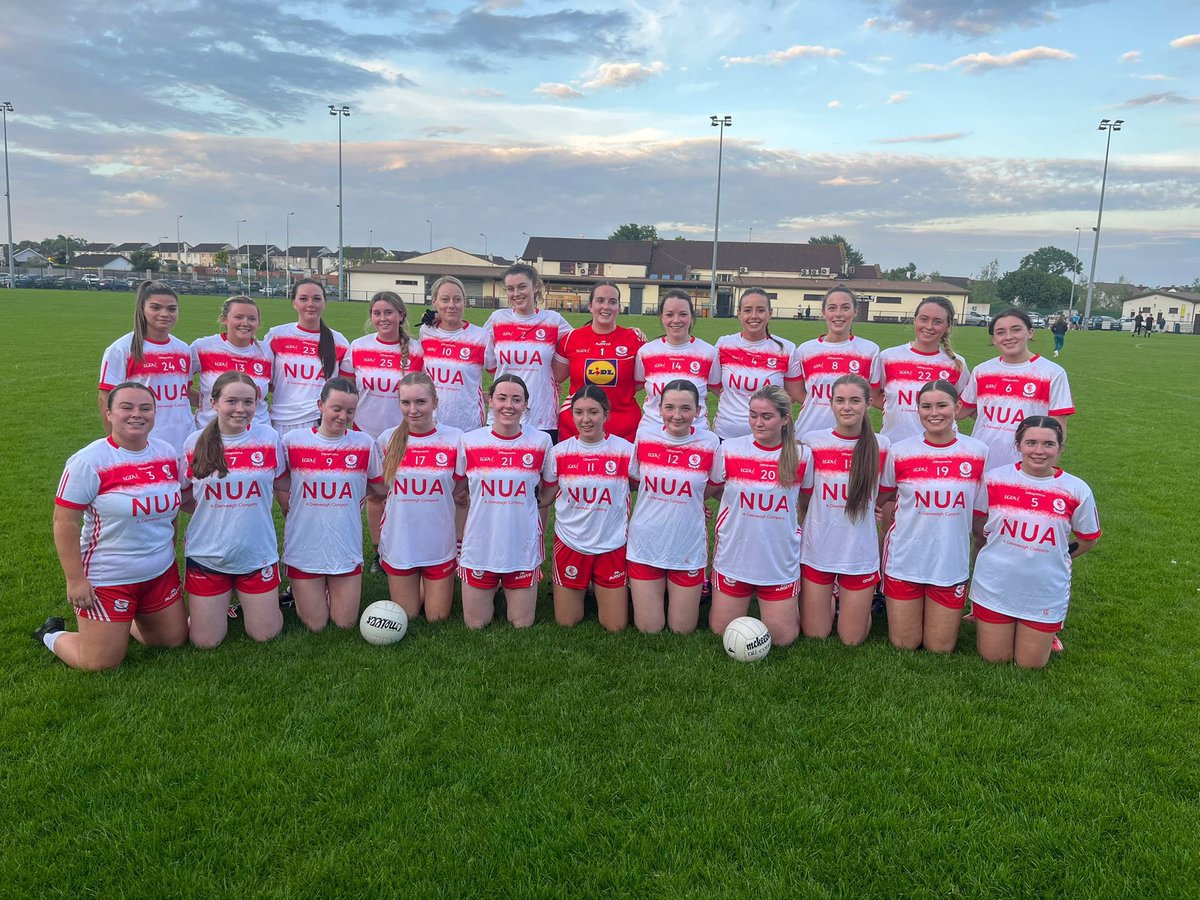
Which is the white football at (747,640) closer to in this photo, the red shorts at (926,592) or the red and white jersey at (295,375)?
the red shorts at (926,592)

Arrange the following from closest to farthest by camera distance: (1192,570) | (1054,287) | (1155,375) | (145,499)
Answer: (145,499) → (1192,570) → (1155,375) → (1054,287)

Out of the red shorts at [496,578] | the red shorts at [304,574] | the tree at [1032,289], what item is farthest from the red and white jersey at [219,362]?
the tree at [1032,289]

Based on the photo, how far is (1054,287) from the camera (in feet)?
276

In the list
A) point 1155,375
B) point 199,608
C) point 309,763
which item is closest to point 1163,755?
point 309,763

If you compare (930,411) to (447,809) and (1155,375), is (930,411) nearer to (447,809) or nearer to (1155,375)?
(447,809)

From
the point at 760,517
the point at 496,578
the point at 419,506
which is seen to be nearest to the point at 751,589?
the point at 760,517

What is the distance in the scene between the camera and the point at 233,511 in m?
4.56

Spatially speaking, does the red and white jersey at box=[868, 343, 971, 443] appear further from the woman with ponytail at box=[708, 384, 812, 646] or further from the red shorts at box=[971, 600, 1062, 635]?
the red shorts at box=[971, 600, 1062, 635]

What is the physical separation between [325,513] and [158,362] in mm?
1797

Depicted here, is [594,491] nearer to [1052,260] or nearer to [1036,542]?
[1036,542]

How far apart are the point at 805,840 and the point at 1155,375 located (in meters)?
24.1

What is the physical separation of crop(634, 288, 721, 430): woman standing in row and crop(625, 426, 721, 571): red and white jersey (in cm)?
78

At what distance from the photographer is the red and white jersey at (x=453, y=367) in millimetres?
5859

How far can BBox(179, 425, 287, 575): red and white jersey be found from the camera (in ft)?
14.8
